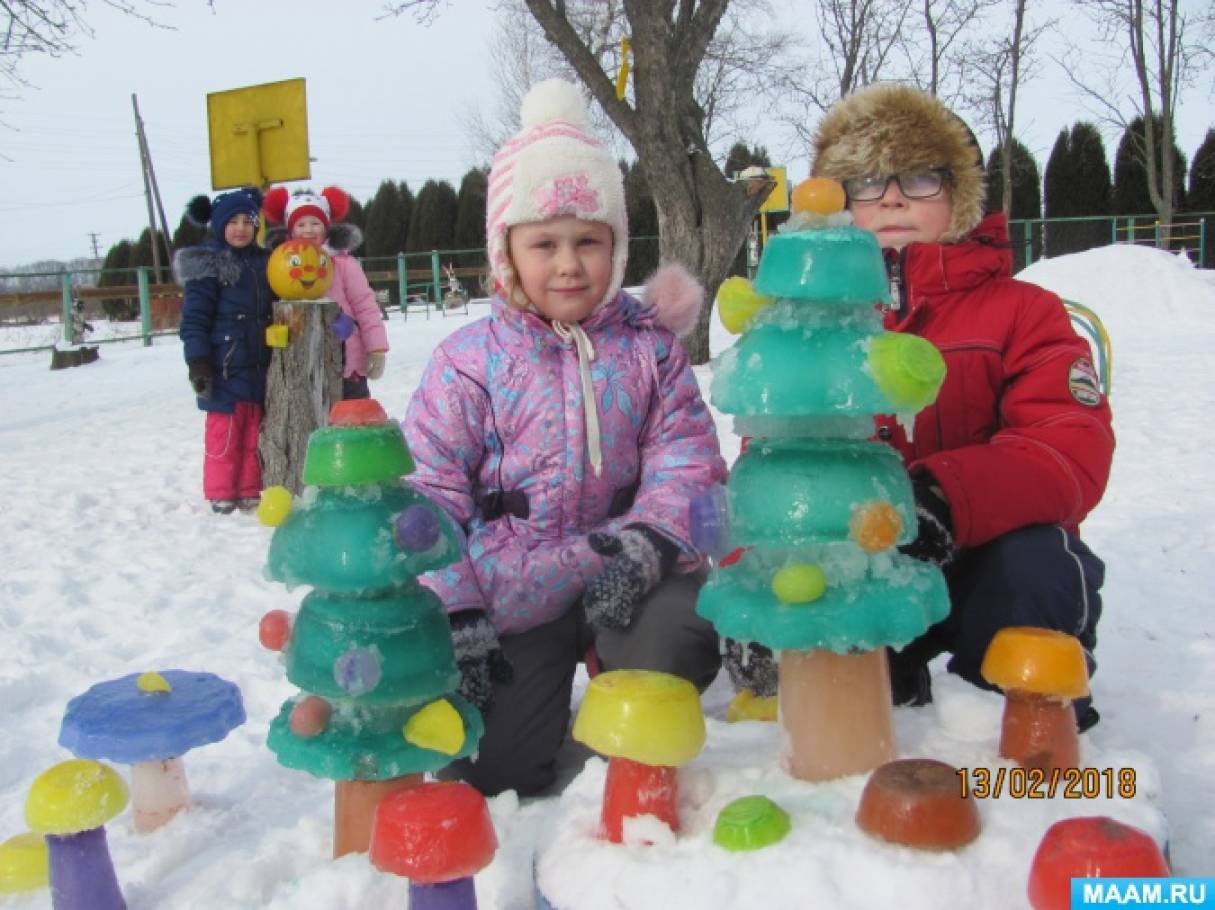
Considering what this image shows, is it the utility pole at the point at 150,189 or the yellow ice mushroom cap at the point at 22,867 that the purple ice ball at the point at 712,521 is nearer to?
the yellow ice mushroom cap at the point at 22,867

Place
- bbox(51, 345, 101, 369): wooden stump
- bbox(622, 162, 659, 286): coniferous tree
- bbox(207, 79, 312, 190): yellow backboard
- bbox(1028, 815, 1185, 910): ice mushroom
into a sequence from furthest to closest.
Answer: bbox(622, 162, 659, 286): coniferous tree
bbox(51, 345, 101, 369): wooden stump
bbox(207, 79, 312, 190): yellow backboard
bbox(1028, 815, 1185, 910): ice mushroom

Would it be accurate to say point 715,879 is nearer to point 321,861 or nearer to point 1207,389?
point 321,861

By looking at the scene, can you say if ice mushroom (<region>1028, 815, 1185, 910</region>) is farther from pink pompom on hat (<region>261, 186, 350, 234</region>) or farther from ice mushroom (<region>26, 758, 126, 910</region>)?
pink pompom on hat (<region>261, 186, 350, 234</region>)

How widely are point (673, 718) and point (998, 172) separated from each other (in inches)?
1055

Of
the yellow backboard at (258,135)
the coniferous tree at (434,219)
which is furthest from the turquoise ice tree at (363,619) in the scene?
the coniferous tree at (434,219)

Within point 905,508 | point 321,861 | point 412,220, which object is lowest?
point 321,861

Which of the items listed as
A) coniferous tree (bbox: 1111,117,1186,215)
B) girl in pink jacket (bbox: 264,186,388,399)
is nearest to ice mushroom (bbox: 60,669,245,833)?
girl in pink jacket (bbox: 264,186,388,399)

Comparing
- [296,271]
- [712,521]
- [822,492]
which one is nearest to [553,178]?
[712,521]

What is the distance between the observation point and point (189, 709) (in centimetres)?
209

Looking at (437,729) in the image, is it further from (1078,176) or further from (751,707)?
(1078,176)

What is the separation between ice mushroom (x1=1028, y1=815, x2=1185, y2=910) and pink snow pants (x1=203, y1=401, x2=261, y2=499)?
4765 millimetres

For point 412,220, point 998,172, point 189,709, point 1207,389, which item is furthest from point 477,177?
point 189,709

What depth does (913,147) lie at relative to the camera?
2361mm

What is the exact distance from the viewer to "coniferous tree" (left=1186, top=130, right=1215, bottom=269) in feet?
79.4
